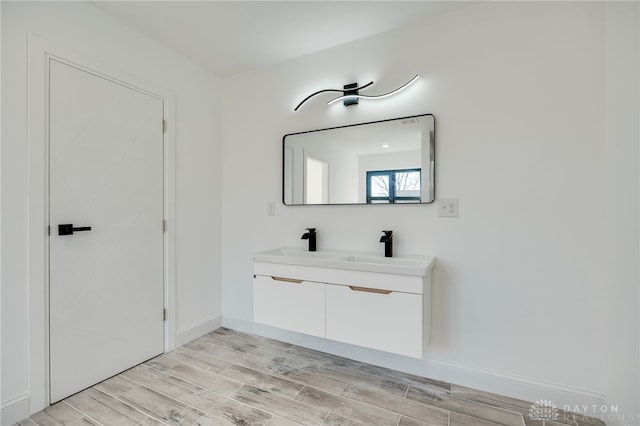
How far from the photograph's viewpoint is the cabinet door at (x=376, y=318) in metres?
1.73

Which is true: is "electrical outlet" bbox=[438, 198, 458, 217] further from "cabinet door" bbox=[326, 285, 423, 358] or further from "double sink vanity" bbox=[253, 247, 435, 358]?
"cabinet door" bbox=[326, 285, 423, 358]

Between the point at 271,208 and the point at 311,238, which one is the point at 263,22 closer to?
the point at 271,208

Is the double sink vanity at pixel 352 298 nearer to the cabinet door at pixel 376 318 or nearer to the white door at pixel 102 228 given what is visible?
the cabinet door at pixel 376 318

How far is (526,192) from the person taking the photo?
1818mm

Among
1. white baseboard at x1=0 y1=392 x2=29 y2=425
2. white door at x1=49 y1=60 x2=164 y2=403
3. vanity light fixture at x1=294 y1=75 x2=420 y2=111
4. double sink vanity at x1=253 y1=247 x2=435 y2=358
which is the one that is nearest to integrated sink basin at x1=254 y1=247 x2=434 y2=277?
double sink vanity at x1=253 y1=247 x2=435 y2=358

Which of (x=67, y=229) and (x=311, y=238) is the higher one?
(x=67, y=229)

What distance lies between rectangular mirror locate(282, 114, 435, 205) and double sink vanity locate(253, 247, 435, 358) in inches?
18.8

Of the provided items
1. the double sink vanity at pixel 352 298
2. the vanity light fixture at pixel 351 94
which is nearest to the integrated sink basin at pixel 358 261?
the double sink vanity at pixel 352 298

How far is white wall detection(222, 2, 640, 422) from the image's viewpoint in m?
1.56

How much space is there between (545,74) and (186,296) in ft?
10.2

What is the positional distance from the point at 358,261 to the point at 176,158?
1761 mm

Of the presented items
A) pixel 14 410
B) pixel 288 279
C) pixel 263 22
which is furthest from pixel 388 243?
pixel 14 410

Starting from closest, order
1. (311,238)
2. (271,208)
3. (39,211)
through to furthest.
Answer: (39,211) < (311,238) < (271,208)

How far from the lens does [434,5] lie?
1955 mm
